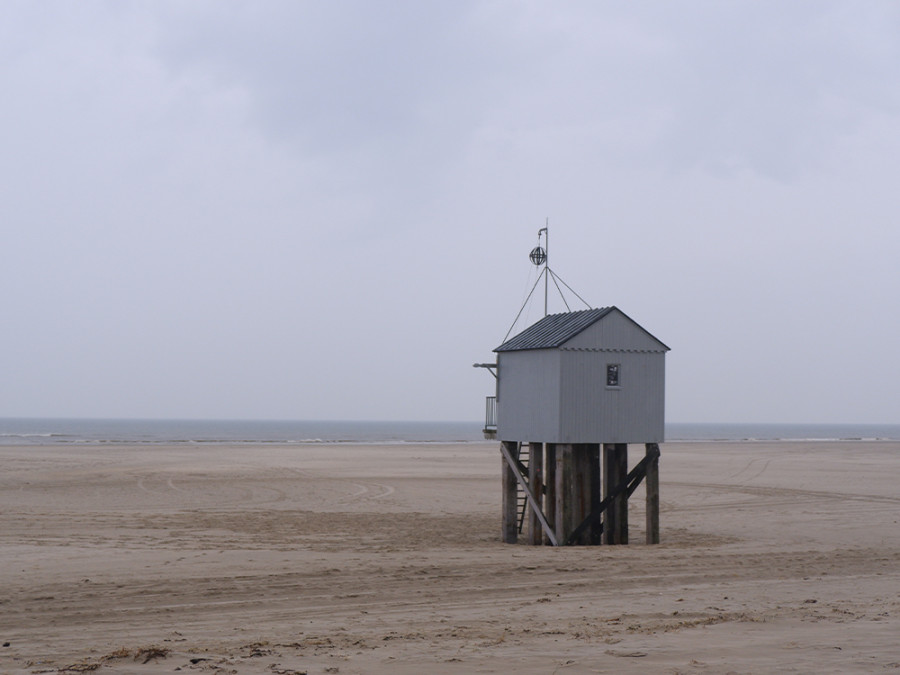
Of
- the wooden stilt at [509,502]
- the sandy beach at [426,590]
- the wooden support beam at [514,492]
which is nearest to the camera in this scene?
the sandy beach at [426,590]

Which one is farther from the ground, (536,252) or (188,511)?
(536,252)

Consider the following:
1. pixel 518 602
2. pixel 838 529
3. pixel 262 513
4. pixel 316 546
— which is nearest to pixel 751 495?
pixel 838 529

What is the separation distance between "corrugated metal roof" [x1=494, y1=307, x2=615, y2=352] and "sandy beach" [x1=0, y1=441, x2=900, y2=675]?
3.94 metres

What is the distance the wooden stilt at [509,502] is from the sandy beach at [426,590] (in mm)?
645

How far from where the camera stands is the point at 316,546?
17.3 meters

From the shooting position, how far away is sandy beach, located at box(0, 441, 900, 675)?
8.93 meters

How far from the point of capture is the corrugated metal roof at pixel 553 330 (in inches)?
715

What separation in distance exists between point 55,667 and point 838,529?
17471 mm

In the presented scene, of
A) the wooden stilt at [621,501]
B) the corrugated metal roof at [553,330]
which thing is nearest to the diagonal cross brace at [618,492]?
the wooden stilt at [621,501]

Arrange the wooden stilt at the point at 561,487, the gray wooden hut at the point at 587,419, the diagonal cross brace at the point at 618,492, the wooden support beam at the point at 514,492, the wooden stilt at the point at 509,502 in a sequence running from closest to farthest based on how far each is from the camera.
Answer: the gray wooden hut at the point at 587,419 < the wooden stilt at the point at 561,487 < the diagonal cross brace at the point at 618,492 < the wooden support beam at the point at 514,492 < the wooden stilt at the point at 509,502

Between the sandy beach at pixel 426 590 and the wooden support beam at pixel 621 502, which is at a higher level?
the wooden support beam at pixel 621 502

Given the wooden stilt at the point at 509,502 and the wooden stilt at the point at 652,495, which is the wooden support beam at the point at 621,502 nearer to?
the wooden stilt at the point at 652,495

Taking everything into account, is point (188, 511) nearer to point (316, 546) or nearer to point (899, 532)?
point (316, 546)

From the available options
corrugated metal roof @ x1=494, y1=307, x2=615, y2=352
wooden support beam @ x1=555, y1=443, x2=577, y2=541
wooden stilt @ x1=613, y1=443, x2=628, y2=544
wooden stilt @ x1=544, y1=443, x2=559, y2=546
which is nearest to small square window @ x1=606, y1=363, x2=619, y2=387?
corrugated metal roof @ x1=494, y1=307, x2=615, y2=352
